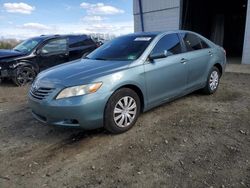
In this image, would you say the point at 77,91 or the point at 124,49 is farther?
the point at 124,49

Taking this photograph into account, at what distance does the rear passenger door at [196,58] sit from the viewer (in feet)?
18.2

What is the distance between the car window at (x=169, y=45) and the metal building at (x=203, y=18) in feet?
23.8

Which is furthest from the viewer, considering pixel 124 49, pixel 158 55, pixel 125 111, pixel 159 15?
pixel 159 15

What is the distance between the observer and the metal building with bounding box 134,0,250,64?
13.9m

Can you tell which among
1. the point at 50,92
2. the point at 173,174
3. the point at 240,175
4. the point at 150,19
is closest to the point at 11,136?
the point at 50,92

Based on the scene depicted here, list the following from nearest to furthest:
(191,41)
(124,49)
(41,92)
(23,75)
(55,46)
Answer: (41,92)
(124,49)
(191,41)
(23,75)
(55,46)

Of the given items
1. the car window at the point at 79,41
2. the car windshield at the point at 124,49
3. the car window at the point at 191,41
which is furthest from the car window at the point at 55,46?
the car window at the point at 191,41

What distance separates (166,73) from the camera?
4.93 m

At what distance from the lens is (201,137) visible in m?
4.13

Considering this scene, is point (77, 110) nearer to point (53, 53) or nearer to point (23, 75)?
point (23, 75)

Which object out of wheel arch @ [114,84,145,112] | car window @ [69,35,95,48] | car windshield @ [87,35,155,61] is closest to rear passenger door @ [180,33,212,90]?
car windshield @ [87,35,155,61]

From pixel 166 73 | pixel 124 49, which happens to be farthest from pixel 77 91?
pixel 166 73

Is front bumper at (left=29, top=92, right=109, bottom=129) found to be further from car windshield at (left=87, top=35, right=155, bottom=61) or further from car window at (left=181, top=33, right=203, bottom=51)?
car window at (left=181, top=33, right=203, bottom=51)

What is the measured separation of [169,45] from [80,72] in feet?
6.13
